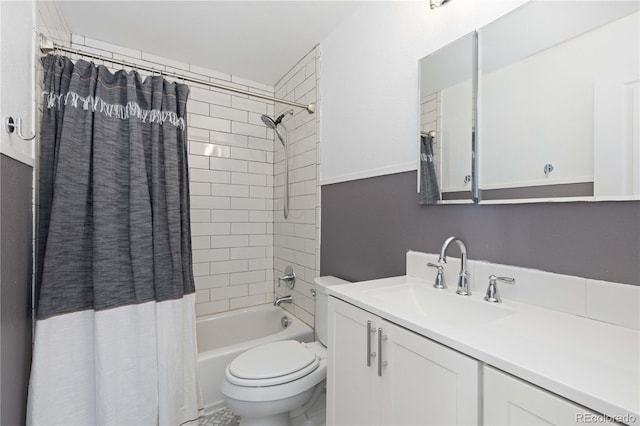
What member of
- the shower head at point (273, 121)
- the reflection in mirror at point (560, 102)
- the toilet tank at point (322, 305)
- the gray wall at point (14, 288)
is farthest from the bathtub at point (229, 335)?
the reflection in mirror at point (560, 102)

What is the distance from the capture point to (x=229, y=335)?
2.31 meters

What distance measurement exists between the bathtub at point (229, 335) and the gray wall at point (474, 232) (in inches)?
20.8

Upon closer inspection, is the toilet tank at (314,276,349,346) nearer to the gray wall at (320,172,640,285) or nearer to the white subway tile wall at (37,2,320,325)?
the gray wall at (320,172,640,285)

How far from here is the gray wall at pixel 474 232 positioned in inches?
31.0

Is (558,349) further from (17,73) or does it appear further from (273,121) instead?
(273,121)

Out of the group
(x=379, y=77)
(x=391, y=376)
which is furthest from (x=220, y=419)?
(x=379, y=77)

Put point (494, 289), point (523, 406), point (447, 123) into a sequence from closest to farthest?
point (523, 406), point (494, 289), point (447, 123)

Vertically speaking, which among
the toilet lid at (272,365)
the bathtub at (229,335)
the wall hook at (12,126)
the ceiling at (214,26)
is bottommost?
the bathtub at (229,335)

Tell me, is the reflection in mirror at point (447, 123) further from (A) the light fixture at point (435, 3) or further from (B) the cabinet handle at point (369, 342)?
(B) the cabinet handle at point (369, 342)

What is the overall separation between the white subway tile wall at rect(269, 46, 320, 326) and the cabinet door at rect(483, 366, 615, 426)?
145 centimetres

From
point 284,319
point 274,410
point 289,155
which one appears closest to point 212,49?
point 289,155

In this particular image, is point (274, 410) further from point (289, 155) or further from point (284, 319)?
point (289, 155)

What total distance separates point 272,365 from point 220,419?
64 centimetres

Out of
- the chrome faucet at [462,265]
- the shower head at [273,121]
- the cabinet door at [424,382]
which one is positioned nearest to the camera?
the cabinet door at [424,382]
